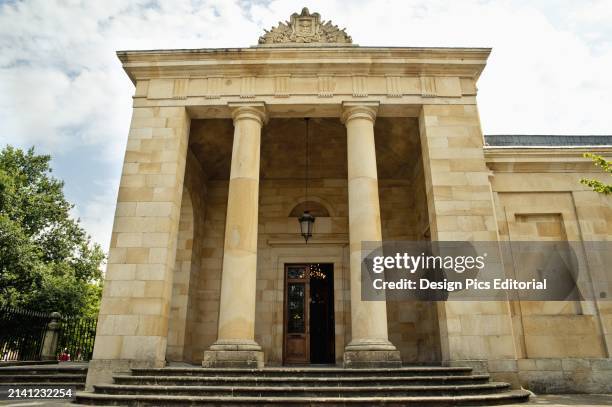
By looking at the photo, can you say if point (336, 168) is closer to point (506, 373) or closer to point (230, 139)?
point (230, 139)

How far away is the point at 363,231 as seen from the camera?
1034cm

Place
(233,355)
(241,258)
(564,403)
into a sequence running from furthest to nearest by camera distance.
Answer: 1. (241,258)
2. (233,355)
3. (564,403)

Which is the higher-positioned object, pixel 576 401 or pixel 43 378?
pixel 43 378

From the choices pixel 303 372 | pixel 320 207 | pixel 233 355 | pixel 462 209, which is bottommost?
pixel 303 372

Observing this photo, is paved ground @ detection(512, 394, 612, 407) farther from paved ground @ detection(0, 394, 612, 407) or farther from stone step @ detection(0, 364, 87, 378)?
stone step @ detection(0, 364, 87, 378)

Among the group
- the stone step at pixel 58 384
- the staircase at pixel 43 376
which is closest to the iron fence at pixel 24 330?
the staircase at pixel 43 376

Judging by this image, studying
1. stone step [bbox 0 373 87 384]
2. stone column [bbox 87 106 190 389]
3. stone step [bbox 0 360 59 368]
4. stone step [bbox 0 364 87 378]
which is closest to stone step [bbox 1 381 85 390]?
stone step [bbox 0 373 87 384]

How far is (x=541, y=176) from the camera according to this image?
1213 cm

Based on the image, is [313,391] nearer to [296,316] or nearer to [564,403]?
[564,403]

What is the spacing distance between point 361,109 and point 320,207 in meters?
5.24

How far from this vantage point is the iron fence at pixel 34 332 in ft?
57.1

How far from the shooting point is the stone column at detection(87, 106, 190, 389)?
9.58m

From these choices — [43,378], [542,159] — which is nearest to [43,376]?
[43,378]

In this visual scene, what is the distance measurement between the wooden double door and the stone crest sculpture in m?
7.70
